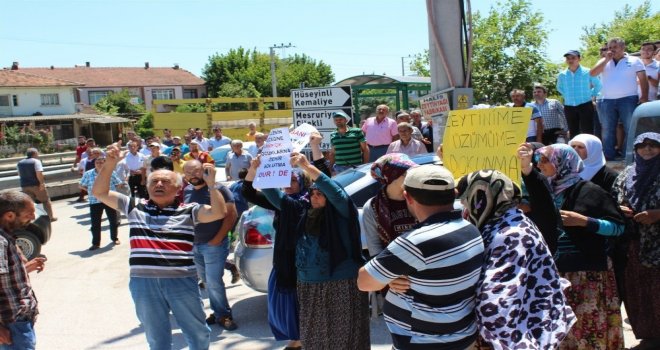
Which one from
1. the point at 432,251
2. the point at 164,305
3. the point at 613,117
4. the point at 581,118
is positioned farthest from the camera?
the point at 581,118

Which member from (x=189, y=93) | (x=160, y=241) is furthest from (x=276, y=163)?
(x=189, y=93)

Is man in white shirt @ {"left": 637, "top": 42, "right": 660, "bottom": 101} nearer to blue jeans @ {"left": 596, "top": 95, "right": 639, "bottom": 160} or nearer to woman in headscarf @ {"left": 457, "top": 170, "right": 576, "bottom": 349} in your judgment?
blue jeans @ {"left": 596, "top": 95, "right": 639, "bottom": 160}

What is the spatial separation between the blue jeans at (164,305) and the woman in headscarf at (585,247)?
250 centimetres

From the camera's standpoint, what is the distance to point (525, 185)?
3613 mm

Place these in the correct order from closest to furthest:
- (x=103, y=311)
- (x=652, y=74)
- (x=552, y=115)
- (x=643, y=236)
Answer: (x=643, y=236), (x=103, y=311), (x=652, y=74), (x=552, y=115)

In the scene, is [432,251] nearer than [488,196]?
Yes

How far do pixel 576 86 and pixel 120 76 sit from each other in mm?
80064

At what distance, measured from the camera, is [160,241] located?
4117mm

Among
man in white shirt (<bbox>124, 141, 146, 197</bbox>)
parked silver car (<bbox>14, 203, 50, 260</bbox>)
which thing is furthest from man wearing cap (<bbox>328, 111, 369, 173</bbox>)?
man in white shirt (<bbox>124, 141, 146, 197</bbox>)

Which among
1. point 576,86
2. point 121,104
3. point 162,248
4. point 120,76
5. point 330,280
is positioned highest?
point 120,76

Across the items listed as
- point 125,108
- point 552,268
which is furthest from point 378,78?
point 125,108

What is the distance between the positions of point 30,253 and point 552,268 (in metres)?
9.09

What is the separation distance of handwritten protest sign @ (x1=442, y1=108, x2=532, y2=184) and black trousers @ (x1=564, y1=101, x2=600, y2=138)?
5536mm

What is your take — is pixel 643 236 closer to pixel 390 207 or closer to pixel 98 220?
pixel 390 207
